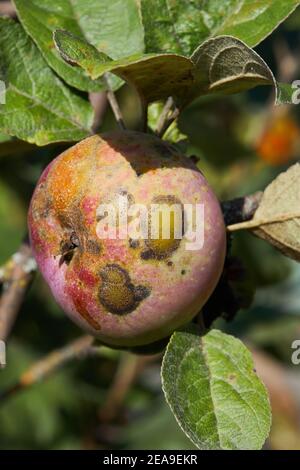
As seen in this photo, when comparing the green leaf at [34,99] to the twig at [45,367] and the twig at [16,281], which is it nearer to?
the twig at [16,281]

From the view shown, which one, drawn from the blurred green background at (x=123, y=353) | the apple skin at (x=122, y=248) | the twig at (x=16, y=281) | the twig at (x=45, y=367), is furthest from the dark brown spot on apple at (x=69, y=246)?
the blurred green background at (x=123, y=353)

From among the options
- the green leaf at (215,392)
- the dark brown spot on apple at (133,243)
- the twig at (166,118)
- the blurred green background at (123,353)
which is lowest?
the blurred green background at (123,353)

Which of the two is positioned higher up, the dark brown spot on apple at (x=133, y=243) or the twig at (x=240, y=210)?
the dark brown spot on apple at (x=133, y=243)

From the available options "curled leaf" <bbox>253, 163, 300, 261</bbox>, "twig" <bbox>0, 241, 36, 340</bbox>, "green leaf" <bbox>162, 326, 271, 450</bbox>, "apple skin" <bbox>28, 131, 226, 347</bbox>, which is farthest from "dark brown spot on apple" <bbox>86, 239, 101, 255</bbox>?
"twig" <bbox>0, 241, 36, 340</bbox>

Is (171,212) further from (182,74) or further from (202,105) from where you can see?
(202,105)

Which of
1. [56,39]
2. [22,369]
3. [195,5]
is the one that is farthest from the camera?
[22,369]

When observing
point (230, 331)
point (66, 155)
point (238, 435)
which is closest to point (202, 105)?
point (230, 331)

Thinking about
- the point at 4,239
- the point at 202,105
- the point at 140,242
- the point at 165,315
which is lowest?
the point at 4,239

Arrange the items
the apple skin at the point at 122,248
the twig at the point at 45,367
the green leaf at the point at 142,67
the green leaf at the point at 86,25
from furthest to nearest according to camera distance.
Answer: the twig at the point at 45,367 → the green leaf at the point at 86,25 → the apple skin at the point at 122,248 → the green leaf at the point at 142,67
